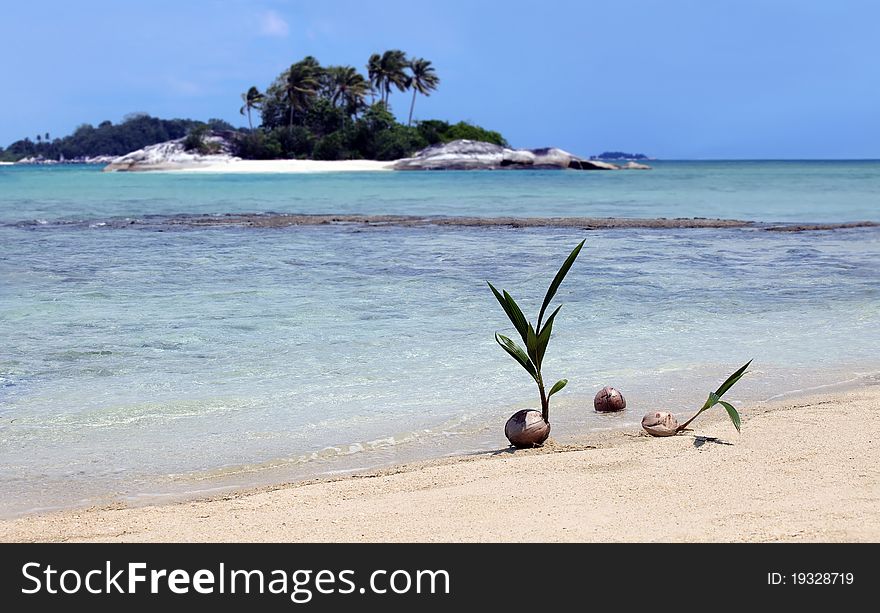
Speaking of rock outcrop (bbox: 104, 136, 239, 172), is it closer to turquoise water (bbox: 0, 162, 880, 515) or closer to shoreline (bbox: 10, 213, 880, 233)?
shoreline (bbox: 10, 213, 880, 233)

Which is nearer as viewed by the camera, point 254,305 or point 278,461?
point 278,461

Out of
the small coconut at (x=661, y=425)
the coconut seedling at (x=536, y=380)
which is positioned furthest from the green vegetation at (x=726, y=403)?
the coconut seedling at (x=536, y=380)

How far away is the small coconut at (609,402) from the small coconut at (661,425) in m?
0.59

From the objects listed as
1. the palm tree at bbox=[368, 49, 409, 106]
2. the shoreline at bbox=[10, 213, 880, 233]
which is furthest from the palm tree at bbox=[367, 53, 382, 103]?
the shoreline at bbox=[10, 213, 880, 233]

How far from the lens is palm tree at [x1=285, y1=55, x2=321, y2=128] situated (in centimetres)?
8506

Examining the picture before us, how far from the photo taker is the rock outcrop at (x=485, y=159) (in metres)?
77.6

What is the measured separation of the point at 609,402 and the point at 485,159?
A: 77850 millimetres

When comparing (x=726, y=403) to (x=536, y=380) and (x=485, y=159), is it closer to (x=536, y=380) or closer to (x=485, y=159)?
(x=536, y=380)

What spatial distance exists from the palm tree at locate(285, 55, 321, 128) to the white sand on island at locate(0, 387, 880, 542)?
276 feet
